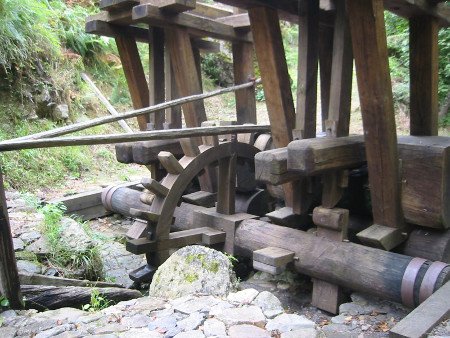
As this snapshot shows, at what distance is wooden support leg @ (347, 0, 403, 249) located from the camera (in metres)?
3.17

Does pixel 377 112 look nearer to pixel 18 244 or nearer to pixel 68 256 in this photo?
pixel 68 256

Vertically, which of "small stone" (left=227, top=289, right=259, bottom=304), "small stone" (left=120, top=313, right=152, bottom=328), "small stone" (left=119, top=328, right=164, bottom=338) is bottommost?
"small stone" (left=227, top=289, right=259, bottom=304)

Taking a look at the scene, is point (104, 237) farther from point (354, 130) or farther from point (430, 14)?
point (354, 130)

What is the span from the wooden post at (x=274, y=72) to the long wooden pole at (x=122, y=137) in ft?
1.86

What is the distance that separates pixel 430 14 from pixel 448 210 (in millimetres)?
1945

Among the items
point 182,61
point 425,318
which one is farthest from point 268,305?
point 182,61

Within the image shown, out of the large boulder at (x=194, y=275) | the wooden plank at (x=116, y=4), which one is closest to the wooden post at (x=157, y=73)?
the wooden plank at (x=116, y=4)

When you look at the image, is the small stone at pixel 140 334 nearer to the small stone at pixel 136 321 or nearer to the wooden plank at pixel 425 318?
the small stone at pixel 136 321

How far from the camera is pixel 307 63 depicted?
13.2 feet

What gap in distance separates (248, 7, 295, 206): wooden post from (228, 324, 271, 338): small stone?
1.94m

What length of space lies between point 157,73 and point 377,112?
3284 millimetres

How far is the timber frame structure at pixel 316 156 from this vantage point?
3.35 metres

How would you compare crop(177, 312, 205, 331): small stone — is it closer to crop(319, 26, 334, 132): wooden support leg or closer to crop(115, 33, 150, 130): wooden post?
crop(319, 26, 334, 132): wooden support leg

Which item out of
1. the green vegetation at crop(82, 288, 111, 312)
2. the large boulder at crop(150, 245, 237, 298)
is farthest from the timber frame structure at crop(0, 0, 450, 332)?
the large boulder at crop(150, 245, 237, 298)
